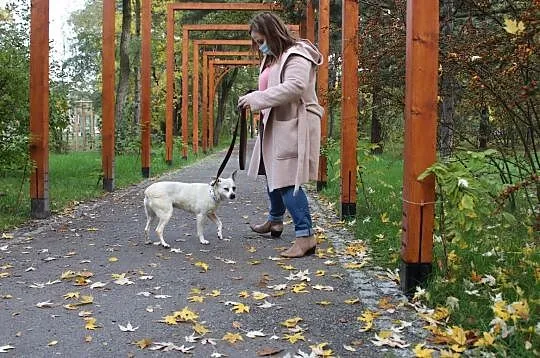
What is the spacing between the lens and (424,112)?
14.1 feet

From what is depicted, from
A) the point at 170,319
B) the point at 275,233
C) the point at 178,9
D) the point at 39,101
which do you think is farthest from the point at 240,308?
the point at 178,9

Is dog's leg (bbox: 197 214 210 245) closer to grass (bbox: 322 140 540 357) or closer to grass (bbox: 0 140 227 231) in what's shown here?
grass (bbox: 322 140 540 357)

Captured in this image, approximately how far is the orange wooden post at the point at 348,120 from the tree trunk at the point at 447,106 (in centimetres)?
102

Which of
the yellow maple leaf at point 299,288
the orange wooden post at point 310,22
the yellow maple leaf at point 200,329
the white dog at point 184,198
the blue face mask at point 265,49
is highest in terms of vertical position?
the orange wooden post at point 310,22

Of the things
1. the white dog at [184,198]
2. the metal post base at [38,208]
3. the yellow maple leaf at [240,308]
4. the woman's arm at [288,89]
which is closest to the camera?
the yellow maple leaf at [240,308]

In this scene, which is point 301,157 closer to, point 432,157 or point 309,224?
point 309,224

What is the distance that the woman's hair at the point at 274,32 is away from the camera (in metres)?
5.82

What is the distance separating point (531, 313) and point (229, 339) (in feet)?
5.28

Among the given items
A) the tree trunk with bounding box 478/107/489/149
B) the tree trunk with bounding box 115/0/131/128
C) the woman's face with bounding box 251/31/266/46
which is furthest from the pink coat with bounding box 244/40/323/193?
the tree trunk with bounding box 115/0/131/128

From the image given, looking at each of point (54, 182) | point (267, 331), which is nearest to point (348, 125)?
point (267, 331)

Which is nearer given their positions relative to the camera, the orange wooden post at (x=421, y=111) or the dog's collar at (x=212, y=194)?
the orange wooden post at (x=421, y=111)

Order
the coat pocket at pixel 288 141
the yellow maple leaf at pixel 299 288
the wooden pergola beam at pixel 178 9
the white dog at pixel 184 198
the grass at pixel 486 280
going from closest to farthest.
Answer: the grass at pixel 486 280 → the yellow maple leaf at pixel 299 288 → the coat pocket at pixel 288 141 → the white dog at pixel 184 198 → the wooden pergola beam at pixel 178 9

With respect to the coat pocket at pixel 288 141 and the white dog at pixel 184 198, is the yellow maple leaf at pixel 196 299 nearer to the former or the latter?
the coat pocket at pixel 288 141

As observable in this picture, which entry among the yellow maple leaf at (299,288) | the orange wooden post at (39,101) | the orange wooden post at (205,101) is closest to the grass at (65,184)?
the orange wooden post at (39,101)
